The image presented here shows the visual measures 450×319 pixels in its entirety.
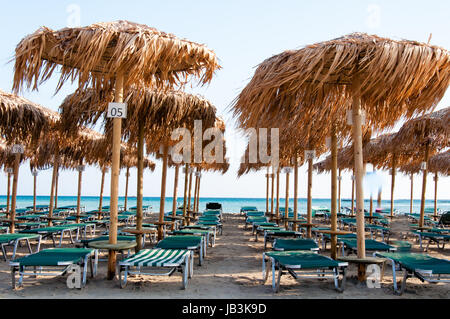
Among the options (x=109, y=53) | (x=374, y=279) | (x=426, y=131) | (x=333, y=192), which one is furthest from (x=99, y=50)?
(x=426, y=131)

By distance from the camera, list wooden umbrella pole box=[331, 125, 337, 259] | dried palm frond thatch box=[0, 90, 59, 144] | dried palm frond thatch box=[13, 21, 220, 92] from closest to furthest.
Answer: dried palm frond thatch box=[13, 21, 220, 92]
wooden umbrella pole box=[331, 125, 337, 259]
dried palm frond thatch box=[0, 90, 59, 144]

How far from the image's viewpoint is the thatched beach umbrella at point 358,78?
12.1 feet

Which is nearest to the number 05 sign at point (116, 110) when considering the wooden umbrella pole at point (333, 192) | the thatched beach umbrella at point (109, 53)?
the thatched beach umbrella at point (109, 53)

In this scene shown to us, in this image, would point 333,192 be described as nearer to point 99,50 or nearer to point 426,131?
point 99,50

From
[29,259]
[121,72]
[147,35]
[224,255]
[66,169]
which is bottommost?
[224,255]

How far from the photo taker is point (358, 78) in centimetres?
432

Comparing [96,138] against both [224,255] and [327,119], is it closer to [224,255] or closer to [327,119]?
[224,255]

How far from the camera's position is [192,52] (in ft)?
14.4

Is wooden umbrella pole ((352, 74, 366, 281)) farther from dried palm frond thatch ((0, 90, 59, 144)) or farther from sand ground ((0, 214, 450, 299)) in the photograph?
dried palm frond thatch ((0, 90, 59, 144))

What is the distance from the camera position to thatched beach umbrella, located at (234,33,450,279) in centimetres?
369

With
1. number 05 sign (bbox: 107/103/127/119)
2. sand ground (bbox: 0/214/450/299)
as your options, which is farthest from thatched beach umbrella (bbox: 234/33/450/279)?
number 05 sign (bbox: 107/103/127/119)

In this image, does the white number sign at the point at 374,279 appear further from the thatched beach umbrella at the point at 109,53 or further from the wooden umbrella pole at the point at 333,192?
the thatched beach umbrella at the point at 109,53
